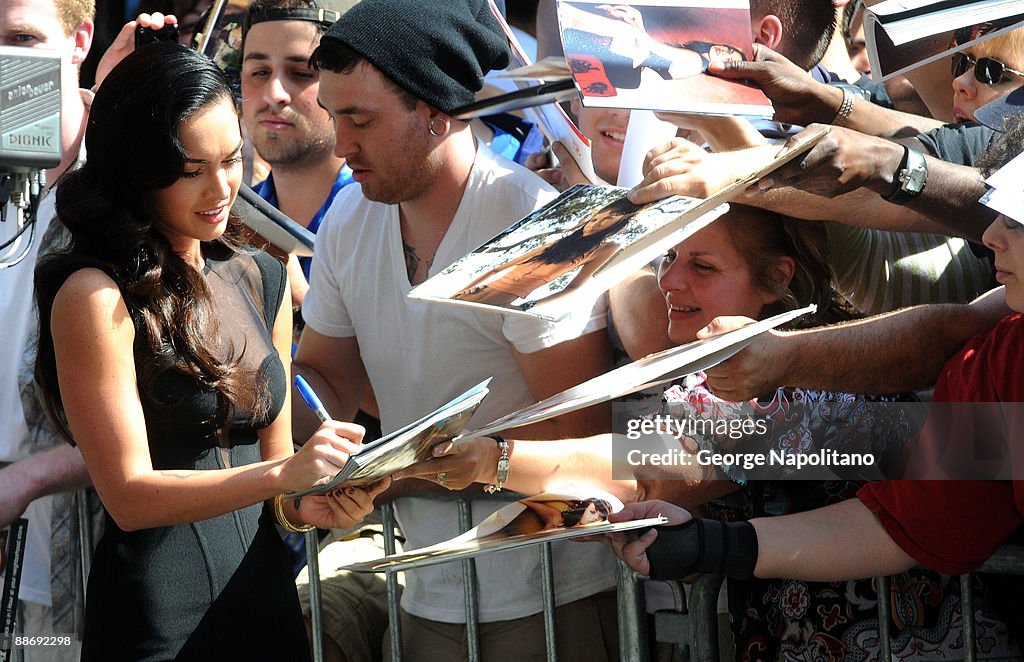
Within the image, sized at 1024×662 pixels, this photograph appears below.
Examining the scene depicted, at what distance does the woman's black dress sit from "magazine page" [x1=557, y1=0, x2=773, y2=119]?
0.94 m

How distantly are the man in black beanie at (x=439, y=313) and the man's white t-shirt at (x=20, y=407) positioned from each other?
0.75m

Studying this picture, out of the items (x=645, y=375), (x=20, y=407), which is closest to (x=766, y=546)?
(x=645, y=375)

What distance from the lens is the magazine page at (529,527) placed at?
6.95 feet

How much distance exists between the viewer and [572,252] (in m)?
2.02

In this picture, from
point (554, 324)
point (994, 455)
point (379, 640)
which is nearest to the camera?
point (994, 455)

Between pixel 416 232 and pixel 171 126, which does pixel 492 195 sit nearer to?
pixel 416 232

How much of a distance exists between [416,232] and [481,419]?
1.58ft

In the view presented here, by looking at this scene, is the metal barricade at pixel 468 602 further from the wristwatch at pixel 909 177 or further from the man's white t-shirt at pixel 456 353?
the wristwatch at pixel 909 177

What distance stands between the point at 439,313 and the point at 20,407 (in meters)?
1.13

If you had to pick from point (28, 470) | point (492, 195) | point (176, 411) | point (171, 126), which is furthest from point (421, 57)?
point (28, 470)

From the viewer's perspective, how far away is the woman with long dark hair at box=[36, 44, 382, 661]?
2.31m

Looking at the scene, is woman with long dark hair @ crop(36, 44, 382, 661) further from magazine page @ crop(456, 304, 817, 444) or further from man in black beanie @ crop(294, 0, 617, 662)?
magazine page @ crop(456, 304, 817, 444)

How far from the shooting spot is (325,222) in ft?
10.5

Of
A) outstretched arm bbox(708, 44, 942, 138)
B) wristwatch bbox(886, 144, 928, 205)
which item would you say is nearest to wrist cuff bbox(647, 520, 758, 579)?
wristwatch bbox(886, 144, 928, 205)
